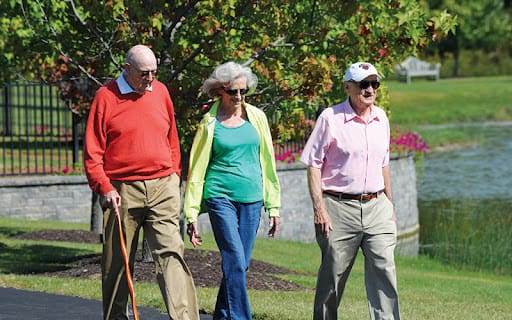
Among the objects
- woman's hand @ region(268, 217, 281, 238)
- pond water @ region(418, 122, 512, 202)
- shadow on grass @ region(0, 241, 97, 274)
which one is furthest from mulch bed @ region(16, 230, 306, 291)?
pond water @ region(418, 122, 512, 202)

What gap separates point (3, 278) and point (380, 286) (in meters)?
4.47

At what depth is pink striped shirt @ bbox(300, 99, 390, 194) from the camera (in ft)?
25.2

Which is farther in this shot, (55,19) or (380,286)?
(55,19)

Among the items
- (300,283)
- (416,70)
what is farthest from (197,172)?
(416,70)

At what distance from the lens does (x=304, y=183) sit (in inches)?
816

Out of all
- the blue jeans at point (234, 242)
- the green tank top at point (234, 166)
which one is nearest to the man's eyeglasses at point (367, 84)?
the green tank top at point (234, 166)

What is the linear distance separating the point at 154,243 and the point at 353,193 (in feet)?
4.44

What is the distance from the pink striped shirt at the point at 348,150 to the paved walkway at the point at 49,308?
1.86 m

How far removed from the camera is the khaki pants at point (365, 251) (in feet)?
25.5

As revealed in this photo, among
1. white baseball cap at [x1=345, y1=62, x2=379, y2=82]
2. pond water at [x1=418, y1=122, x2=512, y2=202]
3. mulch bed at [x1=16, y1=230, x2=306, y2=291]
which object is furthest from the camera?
pond water at [x1=418, y1=122, x2=512, y2=202]

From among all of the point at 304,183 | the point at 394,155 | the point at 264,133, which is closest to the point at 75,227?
the point at 304,183

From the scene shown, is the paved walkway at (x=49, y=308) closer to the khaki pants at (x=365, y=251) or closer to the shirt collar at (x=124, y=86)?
the khaki pants at (x=365, y=251)

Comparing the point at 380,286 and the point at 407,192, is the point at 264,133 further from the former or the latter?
the point at 407,192

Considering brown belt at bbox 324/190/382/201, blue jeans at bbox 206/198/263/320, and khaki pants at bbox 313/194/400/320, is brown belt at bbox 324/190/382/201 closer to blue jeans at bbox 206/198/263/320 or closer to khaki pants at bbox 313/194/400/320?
khaki pants at bbox 313/194/400/320
